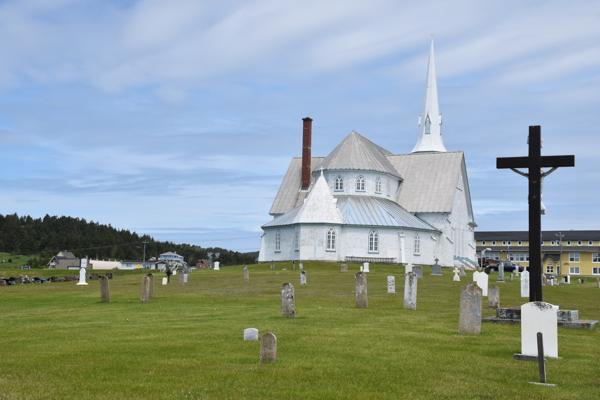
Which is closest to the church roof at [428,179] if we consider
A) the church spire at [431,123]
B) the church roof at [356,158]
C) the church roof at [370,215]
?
the church roof at [356,158]

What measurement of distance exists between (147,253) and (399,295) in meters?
151

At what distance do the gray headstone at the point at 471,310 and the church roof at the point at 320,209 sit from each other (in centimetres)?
5141

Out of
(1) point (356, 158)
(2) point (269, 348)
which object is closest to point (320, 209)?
(1) point (356, 158)

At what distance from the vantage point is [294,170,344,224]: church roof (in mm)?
68500

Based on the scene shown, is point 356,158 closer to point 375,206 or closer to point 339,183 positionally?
point 339,183

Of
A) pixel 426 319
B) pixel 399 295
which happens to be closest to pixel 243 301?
pixel 399 295

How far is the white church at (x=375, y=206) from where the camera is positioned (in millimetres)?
69062

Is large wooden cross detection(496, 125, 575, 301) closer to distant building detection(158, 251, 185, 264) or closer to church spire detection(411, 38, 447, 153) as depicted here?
church spire detection(411, 38, 447, 153)

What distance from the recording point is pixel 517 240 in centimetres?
12788

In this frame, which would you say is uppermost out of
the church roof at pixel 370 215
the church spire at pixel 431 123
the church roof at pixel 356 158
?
the church spire at pixel 431 123

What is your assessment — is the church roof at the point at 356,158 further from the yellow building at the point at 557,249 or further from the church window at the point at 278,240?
the yellow building at the point at 557,249

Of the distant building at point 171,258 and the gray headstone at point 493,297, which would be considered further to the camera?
the distant building at point 171,258

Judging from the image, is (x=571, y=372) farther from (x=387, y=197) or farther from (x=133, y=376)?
(x=387, y=197)

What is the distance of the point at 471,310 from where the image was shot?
1669 centimetres
